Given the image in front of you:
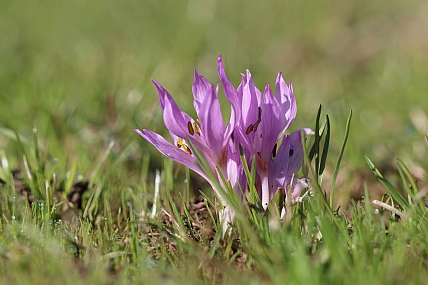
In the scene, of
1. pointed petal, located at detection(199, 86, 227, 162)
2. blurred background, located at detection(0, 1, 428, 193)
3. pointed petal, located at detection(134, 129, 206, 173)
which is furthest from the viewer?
blurred background, located at detection(0, 1, 428, 193)

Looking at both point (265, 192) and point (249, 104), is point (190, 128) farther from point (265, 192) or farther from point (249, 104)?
point (265, 192)

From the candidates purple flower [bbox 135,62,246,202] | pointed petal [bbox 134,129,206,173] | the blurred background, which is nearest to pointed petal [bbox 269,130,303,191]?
purple flower [bbox 135,62,246,202]

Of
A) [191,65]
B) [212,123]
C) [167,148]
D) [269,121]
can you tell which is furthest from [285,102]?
[191,65]

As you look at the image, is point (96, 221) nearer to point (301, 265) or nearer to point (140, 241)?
point (140, 241)

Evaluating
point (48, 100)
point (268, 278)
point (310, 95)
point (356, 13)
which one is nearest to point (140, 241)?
point (268, 278)

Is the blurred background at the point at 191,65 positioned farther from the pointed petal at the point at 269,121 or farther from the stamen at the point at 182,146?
the pointed petal at the point at 269,121

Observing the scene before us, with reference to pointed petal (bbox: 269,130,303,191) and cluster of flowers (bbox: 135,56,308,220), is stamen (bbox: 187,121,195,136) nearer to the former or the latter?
cluster of flowers (bbox: 135,56,308,220)

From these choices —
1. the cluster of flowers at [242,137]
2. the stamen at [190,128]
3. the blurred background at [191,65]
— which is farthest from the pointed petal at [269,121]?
the blurred background at [191,65]
